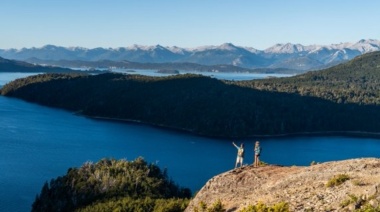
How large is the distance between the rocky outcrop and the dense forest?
112 ft

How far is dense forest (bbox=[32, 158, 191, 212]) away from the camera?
235ft

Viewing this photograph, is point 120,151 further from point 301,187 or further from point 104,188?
point 301,187

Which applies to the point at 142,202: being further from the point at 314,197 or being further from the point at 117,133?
the point at 117,133

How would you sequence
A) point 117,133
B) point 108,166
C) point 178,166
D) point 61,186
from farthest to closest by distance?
point 117,133 < point 178,166 < point 108,166 < point 61,186

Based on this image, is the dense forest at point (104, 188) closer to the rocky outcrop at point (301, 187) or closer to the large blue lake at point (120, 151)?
the large blue lake at point (120, 151)

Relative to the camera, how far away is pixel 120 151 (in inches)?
5851

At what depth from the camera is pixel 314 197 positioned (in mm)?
24922

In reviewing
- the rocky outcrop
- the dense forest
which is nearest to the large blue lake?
the dense forest

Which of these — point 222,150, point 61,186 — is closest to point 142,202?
point 61,186

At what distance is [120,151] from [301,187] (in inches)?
4907

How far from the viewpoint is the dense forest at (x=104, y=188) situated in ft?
235

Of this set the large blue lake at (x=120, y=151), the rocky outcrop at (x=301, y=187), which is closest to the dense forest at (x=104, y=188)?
the large blue lake at (x=120, y=151)

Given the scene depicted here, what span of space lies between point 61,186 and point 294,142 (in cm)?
12359

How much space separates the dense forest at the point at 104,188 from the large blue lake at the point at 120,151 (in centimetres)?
697
